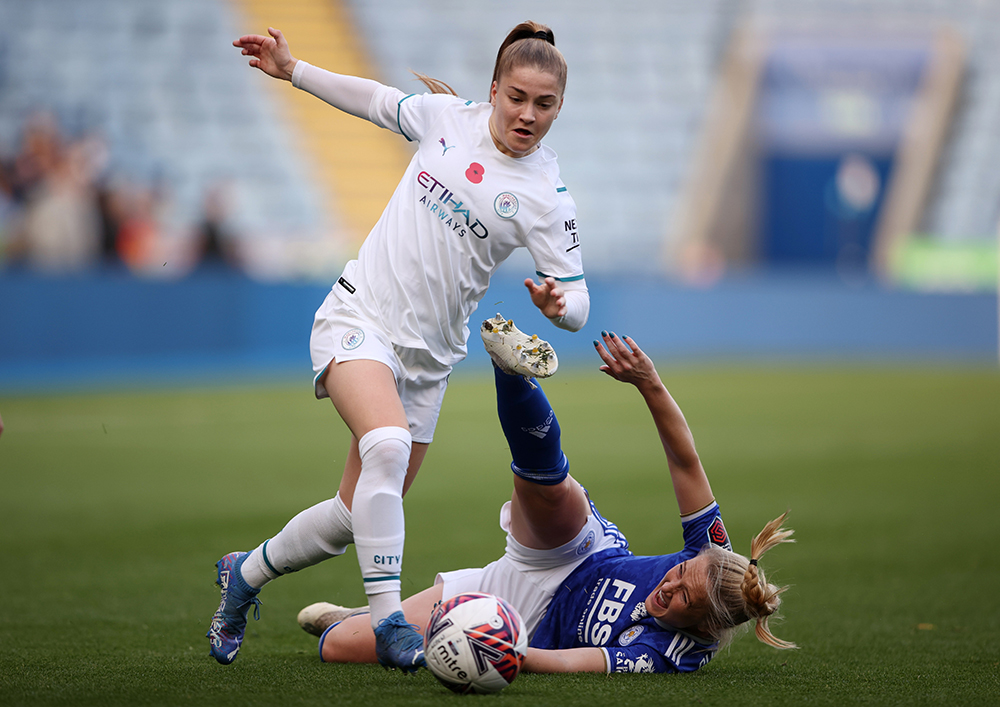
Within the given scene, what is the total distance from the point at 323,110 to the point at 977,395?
1353cm

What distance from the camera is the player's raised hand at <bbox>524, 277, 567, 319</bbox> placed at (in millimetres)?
3653

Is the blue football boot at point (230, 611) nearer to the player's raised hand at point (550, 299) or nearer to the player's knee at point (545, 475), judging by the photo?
the player's knee at point (545, 475)

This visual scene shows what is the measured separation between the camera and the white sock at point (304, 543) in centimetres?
394

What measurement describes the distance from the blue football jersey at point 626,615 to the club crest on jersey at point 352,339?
3.63 ft

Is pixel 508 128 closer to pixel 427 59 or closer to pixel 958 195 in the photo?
pixel 427 59

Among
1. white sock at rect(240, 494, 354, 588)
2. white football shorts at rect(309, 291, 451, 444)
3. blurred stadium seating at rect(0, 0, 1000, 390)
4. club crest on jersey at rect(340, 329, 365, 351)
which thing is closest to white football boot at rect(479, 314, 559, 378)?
white football shorts at rect(309, 291, 451, 444)

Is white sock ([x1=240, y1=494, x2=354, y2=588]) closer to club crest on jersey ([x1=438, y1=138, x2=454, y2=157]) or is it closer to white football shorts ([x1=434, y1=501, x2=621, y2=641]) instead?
white football shorts ([x1=434, y1=501, x2=621, y2=641])

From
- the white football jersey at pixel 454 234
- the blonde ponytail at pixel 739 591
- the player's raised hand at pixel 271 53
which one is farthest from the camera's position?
the player's raised hand at pixel 271 53

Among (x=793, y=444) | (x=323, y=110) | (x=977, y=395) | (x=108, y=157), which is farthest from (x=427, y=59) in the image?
(x=793, y=444)

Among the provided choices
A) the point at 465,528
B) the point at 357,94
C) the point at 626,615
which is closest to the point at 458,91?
the point at 465,528

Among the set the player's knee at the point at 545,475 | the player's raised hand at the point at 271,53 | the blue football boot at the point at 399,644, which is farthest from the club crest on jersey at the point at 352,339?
the player's raised hand at the point at 271,53

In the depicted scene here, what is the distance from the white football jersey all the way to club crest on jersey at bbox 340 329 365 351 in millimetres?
94

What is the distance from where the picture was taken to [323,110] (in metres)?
22.6

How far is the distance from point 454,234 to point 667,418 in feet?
3.06
